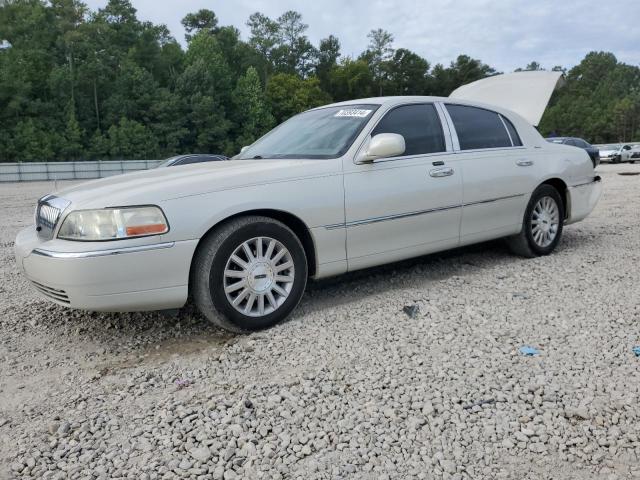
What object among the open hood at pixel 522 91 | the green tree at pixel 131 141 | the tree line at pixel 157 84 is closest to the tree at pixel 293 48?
the tree line at pixel 157 84

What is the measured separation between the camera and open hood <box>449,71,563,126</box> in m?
9.99

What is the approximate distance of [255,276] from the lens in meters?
3.55

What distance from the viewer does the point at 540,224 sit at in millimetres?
5398

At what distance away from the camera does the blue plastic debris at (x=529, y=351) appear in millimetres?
3119

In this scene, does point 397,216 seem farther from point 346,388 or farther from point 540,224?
point 540,224

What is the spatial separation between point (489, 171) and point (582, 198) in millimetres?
1601

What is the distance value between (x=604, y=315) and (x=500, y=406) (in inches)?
63.9

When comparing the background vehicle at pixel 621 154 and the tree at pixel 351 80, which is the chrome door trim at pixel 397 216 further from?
the tree at pixel 351 80

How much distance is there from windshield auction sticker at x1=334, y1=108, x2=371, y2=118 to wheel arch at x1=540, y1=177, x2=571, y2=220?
2.25 m

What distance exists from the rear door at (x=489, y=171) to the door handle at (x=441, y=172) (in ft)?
0.63

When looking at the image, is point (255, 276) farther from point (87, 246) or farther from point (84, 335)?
point (84, 335)

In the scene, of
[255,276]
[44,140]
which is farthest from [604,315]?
[44,140]

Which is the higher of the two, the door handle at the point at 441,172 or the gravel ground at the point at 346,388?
the door handle at the point at 441,172

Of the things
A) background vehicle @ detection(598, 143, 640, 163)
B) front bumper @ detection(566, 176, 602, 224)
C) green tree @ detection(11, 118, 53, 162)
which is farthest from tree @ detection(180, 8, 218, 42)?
front bumper @ detection(566, 176, 602, 224)
